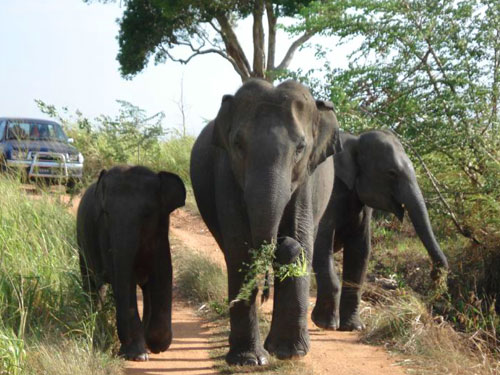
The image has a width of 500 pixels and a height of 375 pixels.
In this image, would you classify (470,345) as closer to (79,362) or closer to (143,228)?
(143,228)

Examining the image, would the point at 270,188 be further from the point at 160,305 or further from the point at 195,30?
the point at 195,30

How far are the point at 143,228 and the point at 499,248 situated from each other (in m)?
5.15

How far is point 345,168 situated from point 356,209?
1.65ft

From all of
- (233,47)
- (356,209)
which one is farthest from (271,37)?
(356,209)

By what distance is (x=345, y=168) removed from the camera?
9164 millimetres

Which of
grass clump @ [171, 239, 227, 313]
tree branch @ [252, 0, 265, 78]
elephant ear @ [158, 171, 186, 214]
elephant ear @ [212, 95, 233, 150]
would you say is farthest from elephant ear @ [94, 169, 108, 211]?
tree branch @ [252, 0, 265, 78]

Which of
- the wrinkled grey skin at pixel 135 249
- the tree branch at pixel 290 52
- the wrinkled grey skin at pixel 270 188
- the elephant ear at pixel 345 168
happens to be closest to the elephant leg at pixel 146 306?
the wrinkled grey skin at pixel 135 249

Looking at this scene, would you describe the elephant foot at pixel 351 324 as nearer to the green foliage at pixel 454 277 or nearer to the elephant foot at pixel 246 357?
the green foliage at pixel 454 277

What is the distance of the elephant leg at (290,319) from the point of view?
640cm

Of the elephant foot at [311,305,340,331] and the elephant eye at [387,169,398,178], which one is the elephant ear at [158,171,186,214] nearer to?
the elephant foot at [311,305,340,331]

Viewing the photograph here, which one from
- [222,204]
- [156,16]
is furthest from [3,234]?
[156,16]

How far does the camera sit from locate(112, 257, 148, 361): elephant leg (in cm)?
687

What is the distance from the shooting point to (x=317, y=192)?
7.09m

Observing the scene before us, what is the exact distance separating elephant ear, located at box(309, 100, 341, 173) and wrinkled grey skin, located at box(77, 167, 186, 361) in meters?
1.46
